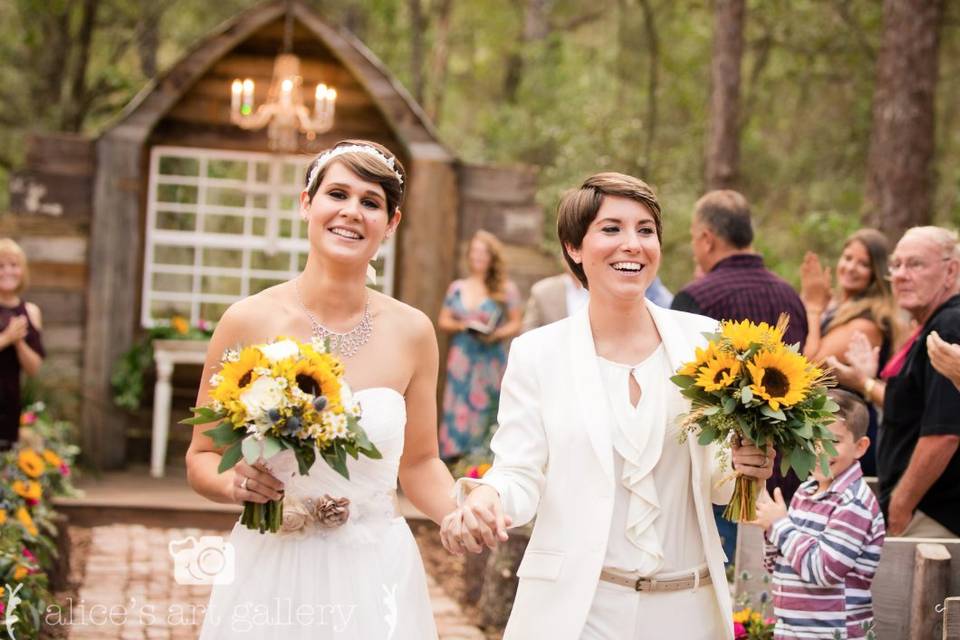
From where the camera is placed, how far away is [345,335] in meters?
3.77

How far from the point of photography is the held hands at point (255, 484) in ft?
10.8

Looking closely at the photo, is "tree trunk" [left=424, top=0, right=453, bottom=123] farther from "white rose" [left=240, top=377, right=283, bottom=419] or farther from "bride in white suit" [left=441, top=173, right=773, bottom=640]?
"white rose" [left=240, top=377, right=283, bottom=419]

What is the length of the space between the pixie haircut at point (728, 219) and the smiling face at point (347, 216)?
251cm

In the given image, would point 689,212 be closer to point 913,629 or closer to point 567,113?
point 567,113

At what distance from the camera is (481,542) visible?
329cm

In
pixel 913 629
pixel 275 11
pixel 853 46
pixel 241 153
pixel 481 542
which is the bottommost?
pixel 913 629

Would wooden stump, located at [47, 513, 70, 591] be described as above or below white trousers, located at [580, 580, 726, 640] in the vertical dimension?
below

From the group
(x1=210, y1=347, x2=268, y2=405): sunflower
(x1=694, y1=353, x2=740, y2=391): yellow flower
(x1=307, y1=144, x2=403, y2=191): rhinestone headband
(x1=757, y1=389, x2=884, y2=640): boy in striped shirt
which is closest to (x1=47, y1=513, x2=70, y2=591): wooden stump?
(x1=307, y1=144, x2=403, y2=191): rhinestone headband

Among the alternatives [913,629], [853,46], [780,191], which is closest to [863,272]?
[913,629]

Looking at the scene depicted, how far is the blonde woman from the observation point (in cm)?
732

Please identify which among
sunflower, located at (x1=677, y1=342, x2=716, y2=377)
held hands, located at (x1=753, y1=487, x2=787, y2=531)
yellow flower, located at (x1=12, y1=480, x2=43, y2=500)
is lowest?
yellow flower, located at (x1=12, y1=480, x2=43, y2=500)

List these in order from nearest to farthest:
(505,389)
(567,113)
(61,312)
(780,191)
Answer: (505,389) < (61,312) < (567,113) < (780,191)

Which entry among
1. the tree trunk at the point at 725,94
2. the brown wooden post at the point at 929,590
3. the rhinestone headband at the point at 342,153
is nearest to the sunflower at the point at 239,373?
the rhinestone headband at the point at 342,153

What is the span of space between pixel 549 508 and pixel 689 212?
14534 mm
